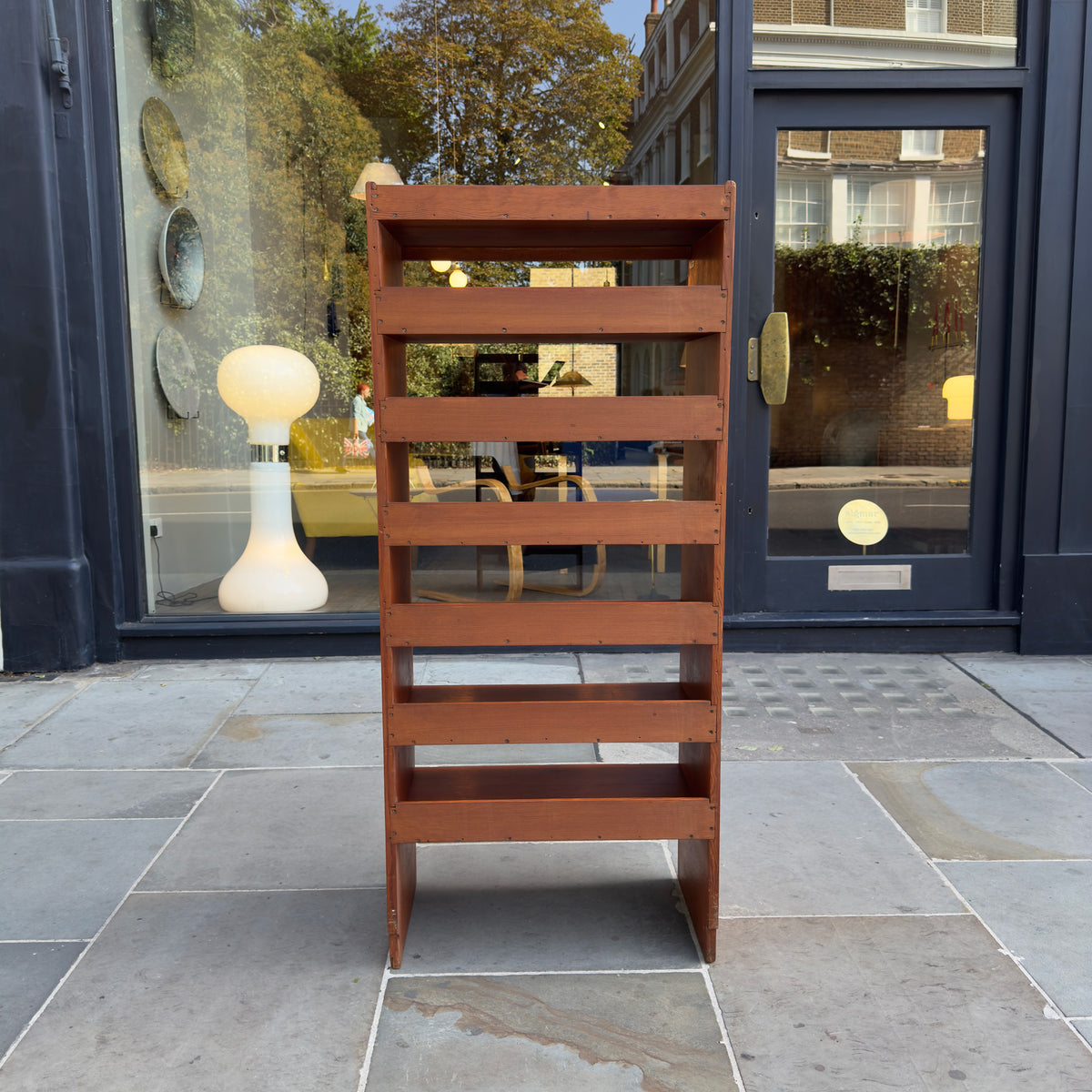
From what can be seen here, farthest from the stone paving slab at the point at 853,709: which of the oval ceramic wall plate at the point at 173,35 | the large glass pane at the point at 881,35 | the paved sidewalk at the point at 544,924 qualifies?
the oval ceramic wall plate at the point at 173,35

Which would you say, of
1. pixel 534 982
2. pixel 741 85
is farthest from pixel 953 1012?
pixel 741 85

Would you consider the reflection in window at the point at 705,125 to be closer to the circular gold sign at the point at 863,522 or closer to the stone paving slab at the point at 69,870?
the circular gold sign at the point at 863,522

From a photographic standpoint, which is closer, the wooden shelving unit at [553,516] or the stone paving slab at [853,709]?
the wooden shelving unit at [553,516]

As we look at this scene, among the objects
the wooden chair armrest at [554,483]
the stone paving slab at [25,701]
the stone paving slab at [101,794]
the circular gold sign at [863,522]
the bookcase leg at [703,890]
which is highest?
the wooden chair armrest at [554,483]

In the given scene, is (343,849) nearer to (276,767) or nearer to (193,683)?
(276,767)

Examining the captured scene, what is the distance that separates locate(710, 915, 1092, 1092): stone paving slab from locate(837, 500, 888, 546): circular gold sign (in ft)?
9.86

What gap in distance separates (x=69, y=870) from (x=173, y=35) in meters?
4.68

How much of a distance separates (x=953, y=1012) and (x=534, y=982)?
927 millimetres

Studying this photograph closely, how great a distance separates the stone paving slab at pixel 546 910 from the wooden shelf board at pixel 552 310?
4.89 feet

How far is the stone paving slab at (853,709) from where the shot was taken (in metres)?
3.86

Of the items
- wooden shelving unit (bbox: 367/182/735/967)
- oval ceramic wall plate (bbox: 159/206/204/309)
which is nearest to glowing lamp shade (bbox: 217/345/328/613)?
oval ceramic wall plate (bbox: 159/206/204/309)

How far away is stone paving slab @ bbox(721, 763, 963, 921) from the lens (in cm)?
A: 269

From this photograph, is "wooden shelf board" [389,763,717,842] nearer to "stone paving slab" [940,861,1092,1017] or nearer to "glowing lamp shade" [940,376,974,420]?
"stone paving slab" [940,861,1092,1017]

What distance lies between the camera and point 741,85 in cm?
503
